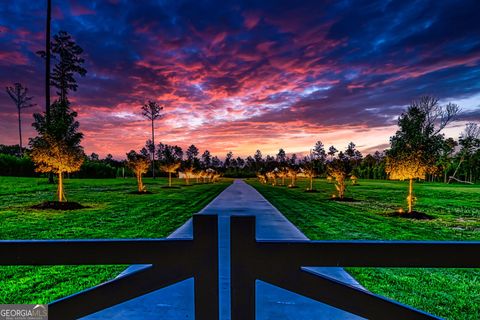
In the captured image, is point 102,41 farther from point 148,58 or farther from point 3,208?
point 3,208

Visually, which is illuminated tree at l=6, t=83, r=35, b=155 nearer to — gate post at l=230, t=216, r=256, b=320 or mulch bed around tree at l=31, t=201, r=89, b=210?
mulch bed around tree at l=31, t=201, r=89, b=210

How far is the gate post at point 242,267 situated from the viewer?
52.0 inches

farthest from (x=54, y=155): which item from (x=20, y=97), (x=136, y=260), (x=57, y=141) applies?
(x=20, y=97)

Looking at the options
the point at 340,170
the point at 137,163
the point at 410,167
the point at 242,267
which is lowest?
the point at 242,267

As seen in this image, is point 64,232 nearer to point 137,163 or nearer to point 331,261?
point 331,261

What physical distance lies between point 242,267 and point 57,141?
48.8 ft

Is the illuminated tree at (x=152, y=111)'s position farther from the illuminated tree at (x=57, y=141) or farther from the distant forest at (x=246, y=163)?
the illuminated tree at (x=57, y=141)

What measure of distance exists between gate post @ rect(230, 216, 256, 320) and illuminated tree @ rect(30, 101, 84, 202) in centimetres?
1469

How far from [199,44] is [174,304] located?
1174 centimetres

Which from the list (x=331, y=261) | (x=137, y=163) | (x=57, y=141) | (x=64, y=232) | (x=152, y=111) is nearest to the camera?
(x=331, y=261)

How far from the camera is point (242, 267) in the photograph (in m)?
1.33

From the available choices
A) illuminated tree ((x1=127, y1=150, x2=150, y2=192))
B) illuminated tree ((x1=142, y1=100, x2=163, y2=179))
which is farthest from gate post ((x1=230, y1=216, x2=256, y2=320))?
illuminated tree ((x1=142, y1=100, x2=163, y2=179))

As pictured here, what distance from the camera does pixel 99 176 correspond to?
149 feet

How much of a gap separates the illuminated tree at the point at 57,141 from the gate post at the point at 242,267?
1469cm
